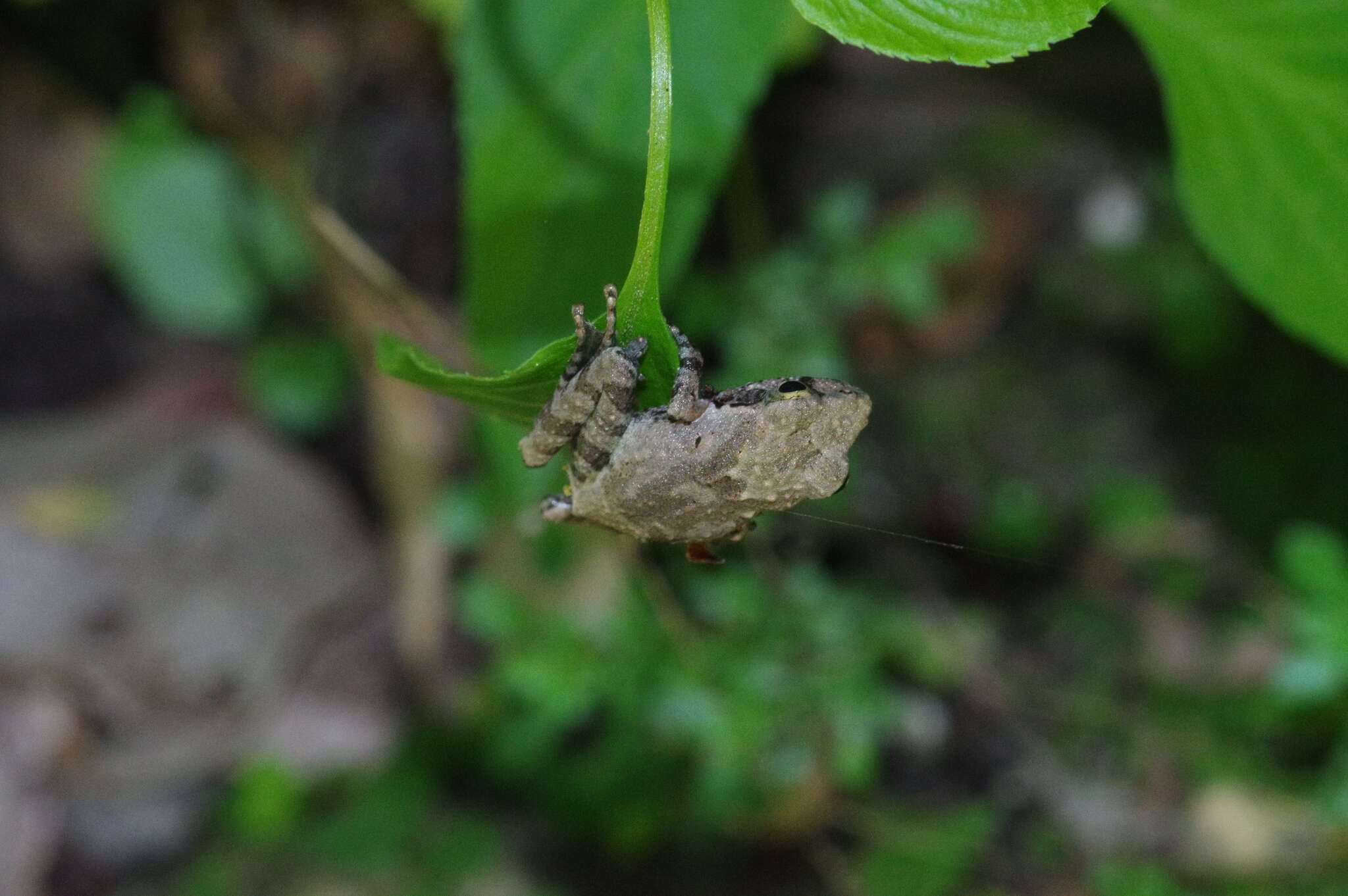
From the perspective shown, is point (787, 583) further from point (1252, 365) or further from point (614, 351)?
point (614, 351)

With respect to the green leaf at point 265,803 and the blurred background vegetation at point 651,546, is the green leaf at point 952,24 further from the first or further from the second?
the green leaf at point 265,803

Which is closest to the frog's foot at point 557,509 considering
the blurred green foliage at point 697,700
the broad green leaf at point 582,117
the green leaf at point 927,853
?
the broad green leaf at point 582,117

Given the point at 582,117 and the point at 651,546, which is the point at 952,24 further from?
the point at 651,546

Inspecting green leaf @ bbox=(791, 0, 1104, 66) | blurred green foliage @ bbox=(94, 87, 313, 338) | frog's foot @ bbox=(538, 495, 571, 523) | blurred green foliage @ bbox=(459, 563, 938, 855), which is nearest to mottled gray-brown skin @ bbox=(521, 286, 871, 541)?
frog's foot @ bbox=(538, 495, 571, 523)

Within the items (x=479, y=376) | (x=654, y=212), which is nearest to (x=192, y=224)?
(x=479, y=376)

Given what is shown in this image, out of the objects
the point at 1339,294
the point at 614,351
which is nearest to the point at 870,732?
the point at 1339,294

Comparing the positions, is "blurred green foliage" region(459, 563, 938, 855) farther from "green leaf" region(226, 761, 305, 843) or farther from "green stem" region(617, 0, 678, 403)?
"green stem" region(617, 0, 678, 403)
